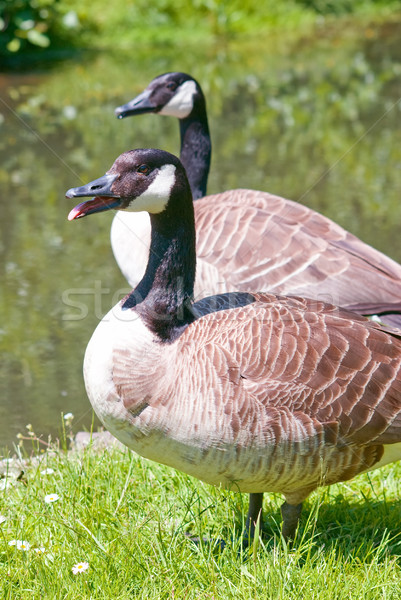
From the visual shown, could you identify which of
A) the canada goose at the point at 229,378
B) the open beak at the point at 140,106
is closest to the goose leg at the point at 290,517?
the canada goose at the point at 229,378

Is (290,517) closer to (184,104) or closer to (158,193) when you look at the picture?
(158,193)

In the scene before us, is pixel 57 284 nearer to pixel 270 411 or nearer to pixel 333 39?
pixel 270 411

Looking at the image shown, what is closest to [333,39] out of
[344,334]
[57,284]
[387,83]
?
[387,83]

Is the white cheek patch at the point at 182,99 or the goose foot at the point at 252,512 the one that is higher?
the white cheek patch at the point at 182,99

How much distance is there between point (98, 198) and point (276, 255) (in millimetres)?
1737

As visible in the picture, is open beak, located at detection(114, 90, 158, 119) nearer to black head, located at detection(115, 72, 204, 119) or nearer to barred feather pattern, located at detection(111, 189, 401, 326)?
black head, located at detection(115, 72, 204, 119)

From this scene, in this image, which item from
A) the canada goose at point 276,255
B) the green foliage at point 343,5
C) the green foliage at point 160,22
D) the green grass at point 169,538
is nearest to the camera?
the green grass at point 169,538

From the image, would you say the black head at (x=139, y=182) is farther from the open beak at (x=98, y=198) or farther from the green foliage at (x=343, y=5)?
the green foliage at (x=343, y=5)

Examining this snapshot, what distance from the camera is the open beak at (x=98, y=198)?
3.06 meters

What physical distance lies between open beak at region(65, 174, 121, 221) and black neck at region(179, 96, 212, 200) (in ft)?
8.81

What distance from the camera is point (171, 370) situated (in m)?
3.12

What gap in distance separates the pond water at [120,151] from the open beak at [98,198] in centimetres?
193

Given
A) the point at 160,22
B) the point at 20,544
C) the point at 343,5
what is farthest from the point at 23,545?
the point at 343,5

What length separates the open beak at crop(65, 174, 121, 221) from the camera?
10.1 ft
